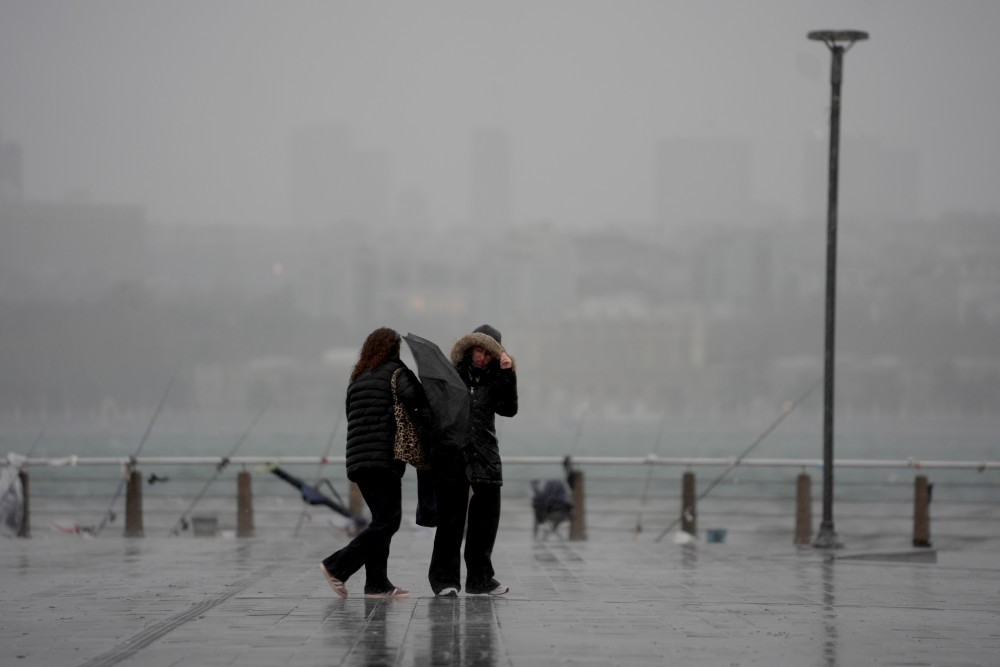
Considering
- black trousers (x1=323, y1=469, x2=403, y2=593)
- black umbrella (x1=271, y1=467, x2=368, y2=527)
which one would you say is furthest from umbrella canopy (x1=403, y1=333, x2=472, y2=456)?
black umbrella (x1=271, y1=467, x2=368, y2=527)

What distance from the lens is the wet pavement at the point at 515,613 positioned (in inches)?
276

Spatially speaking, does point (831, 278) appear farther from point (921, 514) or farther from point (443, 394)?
point (443, 394)

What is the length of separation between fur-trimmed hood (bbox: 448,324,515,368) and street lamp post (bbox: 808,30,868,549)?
269 inches

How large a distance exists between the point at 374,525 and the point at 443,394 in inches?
35.2

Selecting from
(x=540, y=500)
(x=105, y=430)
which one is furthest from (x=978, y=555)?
(x=105, y=430)

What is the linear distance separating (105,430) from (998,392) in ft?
339

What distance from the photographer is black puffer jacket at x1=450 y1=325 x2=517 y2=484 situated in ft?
30.0

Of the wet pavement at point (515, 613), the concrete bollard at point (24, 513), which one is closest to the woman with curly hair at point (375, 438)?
the wet pavement at point (515, 613)

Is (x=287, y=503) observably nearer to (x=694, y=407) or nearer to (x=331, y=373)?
(x=331, y=373)

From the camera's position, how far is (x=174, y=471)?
77.9 metres

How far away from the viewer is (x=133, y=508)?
17.0m

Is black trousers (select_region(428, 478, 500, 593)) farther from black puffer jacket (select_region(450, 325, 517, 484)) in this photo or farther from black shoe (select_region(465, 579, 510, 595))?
black puffer jacket (select_region(450, 325, 517, 484))

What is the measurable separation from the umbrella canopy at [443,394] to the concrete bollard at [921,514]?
8.61 metres

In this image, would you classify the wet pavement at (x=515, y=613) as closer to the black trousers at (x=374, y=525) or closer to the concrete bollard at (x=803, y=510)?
the black trousers at (x=374, y=525)
